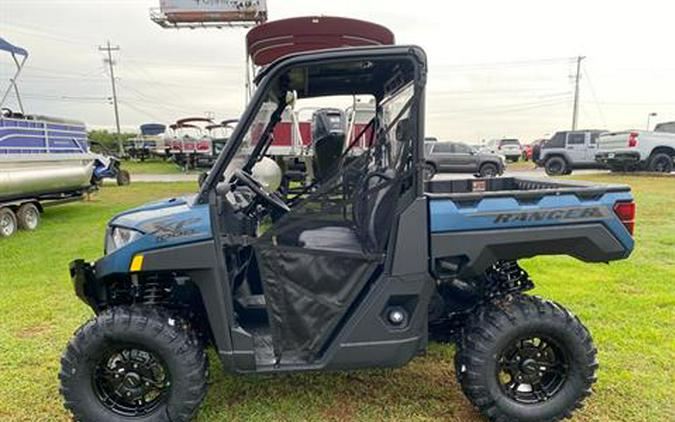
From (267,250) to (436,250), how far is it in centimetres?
89

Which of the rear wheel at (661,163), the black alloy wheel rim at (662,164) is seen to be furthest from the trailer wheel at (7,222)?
the black alloy wheel rim at (662,164)

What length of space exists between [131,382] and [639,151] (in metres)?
19.3

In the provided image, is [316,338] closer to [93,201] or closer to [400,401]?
[400,401]

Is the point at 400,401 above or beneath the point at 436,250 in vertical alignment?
beneath

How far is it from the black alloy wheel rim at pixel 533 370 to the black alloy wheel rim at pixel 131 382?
1.90 m

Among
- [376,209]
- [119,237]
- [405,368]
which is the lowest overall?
[405,368]

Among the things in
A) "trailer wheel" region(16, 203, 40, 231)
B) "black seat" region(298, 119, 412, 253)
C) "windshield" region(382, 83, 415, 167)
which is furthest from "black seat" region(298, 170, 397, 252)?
"trailer wheel" region(16, 203, 40, 231)

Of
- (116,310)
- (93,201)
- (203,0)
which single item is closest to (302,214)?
(116,310)

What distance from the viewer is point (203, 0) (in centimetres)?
2808

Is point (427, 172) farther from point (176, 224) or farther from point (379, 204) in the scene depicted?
point (176, 224)

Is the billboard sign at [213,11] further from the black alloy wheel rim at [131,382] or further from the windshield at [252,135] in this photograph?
the black alloy wheel rim at [131,382]

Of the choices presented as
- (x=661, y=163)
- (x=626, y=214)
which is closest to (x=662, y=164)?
(x=661, y=163)

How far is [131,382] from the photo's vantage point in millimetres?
2648

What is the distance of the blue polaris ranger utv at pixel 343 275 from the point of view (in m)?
2.53
